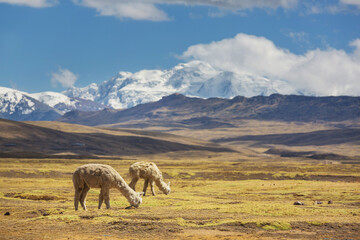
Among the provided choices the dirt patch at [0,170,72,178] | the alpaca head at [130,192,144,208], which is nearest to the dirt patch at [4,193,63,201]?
the alpaca head at [130,192,144,208]

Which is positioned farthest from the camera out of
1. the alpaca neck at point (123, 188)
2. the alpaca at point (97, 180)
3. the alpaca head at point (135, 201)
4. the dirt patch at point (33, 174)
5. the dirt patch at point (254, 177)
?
the dirt patch at point (254, 177)

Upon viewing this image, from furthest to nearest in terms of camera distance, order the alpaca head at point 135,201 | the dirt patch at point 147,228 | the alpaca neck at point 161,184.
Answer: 1. the alpaca neck at point 161,184
2. the alpaca head at point 135,201
3. the dirt patch at point 147,228

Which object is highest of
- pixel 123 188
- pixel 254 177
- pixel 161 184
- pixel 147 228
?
pixel 123 188

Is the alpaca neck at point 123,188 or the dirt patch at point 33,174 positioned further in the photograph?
the dirt patch at point 33,174

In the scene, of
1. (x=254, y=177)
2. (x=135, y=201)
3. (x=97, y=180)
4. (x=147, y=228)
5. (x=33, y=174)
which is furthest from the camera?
(x=254, y=177)

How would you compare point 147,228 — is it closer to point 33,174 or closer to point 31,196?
point 31,196

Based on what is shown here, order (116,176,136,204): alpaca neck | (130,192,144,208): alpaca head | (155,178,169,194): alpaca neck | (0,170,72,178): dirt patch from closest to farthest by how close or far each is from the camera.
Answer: (116,176,136,204): alpaca neck
(130,192,144,208): alpaca head
(155,178,169,194): alpaca neck
(0,170,72,178): dirt patch

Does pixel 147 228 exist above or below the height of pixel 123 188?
below

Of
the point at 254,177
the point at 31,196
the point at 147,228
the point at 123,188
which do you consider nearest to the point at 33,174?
the point at 254,177

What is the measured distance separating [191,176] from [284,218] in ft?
204

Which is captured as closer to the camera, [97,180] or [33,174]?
[97,180]

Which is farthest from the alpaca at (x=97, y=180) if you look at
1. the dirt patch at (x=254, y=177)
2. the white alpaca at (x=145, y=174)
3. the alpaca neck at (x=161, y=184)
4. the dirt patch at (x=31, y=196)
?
the dirt patch at (x=254, y=177)

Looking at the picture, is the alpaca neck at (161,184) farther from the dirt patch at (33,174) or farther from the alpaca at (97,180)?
the dirt patch at (33,174)

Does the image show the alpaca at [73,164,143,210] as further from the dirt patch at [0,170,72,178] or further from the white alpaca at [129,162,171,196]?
A: the dirt patch at [0,170,72,178]
